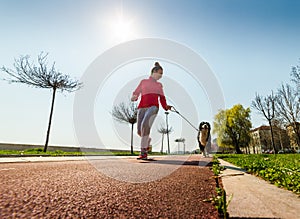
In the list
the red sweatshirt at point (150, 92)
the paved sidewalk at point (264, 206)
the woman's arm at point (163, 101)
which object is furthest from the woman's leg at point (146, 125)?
the paved sidewalk at point (264, 206)

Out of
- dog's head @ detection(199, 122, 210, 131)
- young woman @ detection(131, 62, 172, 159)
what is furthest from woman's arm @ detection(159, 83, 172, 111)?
dog's head @ detection(199, 122, 210, 131)

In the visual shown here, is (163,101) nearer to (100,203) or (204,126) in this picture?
(204,126)

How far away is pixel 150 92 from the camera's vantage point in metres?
5.14

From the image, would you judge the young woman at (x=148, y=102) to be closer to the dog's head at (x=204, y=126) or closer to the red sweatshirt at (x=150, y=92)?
the red sweatshirt at (x=150, y=92)

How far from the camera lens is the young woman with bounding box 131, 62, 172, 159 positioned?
192 inches

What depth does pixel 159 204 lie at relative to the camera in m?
1.09

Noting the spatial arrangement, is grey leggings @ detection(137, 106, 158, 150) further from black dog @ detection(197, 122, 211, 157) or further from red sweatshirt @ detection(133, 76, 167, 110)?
black dog @ detection(197, 122, 211, 157)

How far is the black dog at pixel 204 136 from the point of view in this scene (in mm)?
8141

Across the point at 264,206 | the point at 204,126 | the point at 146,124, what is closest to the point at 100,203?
the point at 264,206

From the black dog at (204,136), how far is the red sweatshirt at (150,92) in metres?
3.45

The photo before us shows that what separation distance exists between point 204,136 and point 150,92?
4323mm

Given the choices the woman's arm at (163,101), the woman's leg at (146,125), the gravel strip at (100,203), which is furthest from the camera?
the woman's arm at (163,101)

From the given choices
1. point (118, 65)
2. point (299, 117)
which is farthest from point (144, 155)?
point (299, 117)

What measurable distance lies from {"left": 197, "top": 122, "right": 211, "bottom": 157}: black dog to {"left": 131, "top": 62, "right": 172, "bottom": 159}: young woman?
3392mm
